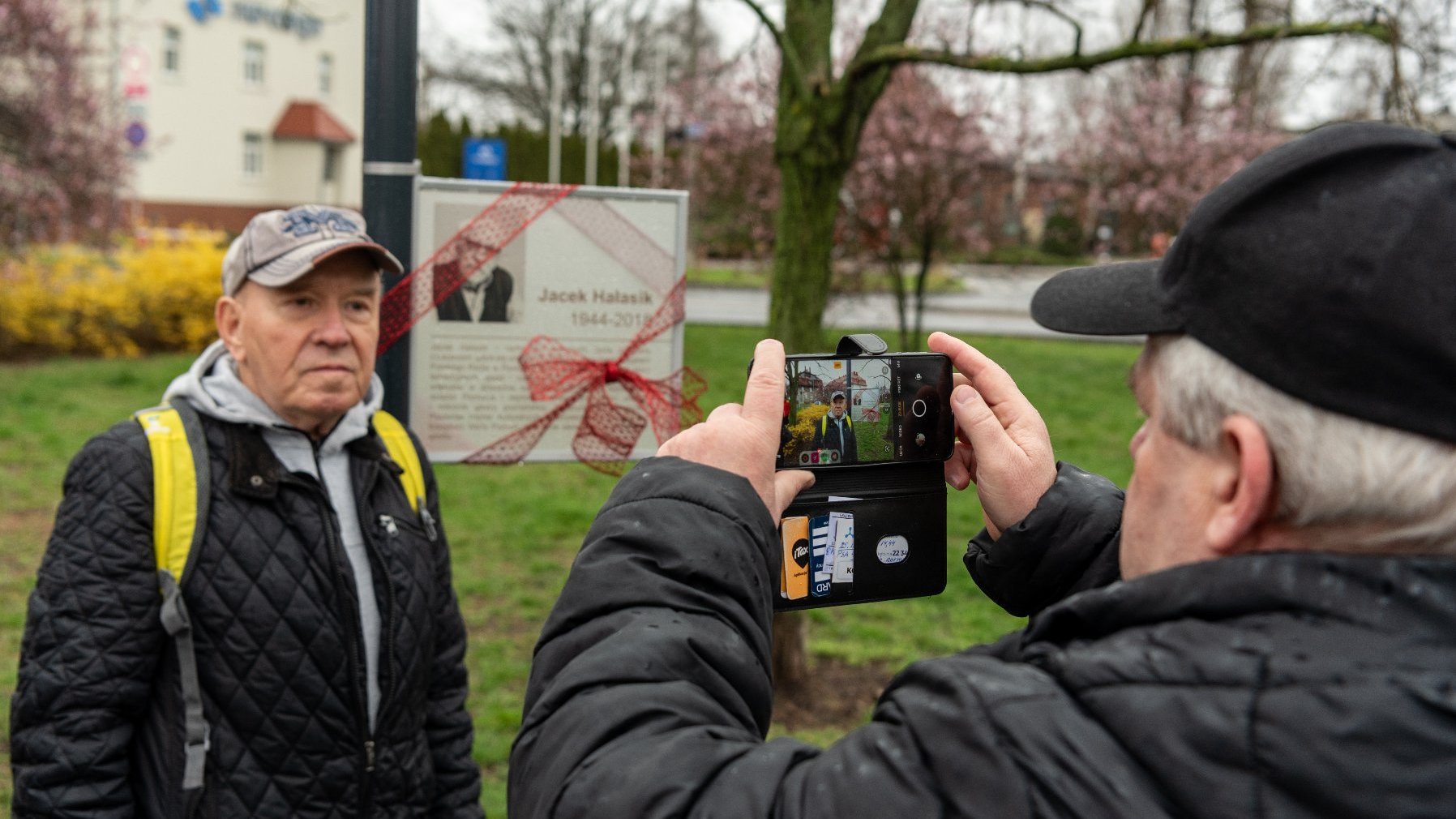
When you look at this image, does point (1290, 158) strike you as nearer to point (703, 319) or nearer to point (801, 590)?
point (801, 590)

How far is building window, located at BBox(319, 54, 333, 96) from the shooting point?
4256cm

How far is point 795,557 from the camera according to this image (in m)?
1.61

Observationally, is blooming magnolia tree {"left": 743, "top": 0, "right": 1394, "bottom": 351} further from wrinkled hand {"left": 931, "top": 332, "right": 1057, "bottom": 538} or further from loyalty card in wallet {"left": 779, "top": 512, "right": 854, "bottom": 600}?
loyalty card in wallet {"left": 779, "top": 512, "right": 854, "bottom": 600}

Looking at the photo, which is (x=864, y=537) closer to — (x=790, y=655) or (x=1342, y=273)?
(x=1342, y=273)

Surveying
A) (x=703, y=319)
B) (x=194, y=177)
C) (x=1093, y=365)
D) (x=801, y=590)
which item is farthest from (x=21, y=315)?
(x=194, y=177)

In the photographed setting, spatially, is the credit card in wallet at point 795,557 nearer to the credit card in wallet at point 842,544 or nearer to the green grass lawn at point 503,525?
the credit card in wallet at point 842,544

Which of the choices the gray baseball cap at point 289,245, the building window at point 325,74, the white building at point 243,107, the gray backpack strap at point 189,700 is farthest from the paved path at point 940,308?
the building window at point 325,74

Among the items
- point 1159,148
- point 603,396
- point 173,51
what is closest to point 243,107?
point 173,51

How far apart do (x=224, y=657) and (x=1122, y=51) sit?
316 centimetres

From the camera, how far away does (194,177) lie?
37719mm

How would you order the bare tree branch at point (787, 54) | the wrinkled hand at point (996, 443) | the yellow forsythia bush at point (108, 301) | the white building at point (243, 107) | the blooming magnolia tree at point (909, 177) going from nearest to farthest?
the wrinkled hand at point (996, 443) → the bare tree branch at point (787, 54) → the yellow forsythia bush at point (108, 301) → the blooming magnolia tree at point (909, 177) → the white building at point (243, 107)

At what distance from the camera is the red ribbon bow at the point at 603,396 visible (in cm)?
315

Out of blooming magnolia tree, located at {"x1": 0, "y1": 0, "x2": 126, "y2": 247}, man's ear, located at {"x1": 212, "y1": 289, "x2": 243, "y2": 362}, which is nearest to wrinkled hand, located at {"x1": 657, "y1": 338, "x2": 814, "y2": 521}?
man's ear, located at {"x1": 212, "y1": 289, "x2": 243, "y2": 362}

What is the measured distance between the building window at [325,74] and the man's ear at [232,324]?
43.4 meters
